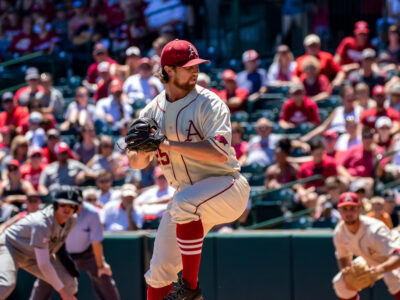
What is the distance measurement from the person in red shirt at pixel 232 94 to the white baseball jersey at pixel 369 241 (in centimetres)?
405

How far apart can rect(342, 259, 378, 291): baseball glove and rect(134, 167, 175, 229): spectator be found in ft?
9.31

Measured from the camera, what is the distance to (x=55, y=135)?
10953mm

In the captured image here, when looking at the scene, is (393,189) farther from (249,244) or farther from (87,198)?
(87,198)

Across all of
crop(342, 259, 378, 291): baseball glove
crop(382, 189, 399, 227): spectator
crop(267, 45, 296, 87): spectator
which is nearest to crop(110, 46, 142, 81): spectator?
crop(267, 45, 296, 87): spectator

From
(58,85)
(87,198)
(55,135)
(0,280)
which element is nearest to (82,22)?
(58,85)

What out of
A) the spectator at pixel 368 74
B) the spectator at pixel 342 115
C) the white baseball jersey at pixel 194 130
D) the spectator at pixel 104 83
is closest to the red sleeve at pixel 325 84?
the spectator at pixel 368 74

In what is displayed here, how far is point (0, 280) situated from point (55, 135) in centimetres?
385

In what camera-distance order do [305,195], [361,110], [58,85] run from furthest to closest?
1. [58,85]
2. [361,110]
3. [305,195]

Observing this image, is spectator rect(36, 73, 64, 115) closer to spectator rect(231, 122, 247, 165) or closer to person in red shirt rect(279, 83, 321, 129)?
spectator rect(231, 122, 247, 165)

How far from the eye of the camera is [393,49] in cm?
1166

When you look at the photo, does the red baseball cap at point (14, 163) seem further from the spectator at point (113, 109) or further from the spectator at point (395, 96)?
the spectator at point (395, 96)

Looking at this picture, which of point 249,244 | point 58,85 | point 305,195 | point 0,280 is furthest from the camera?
point 58,85

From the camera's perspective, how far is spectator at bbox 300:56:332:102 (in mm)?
11172

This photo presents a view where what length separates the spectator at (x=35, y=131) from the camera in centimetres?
1133
